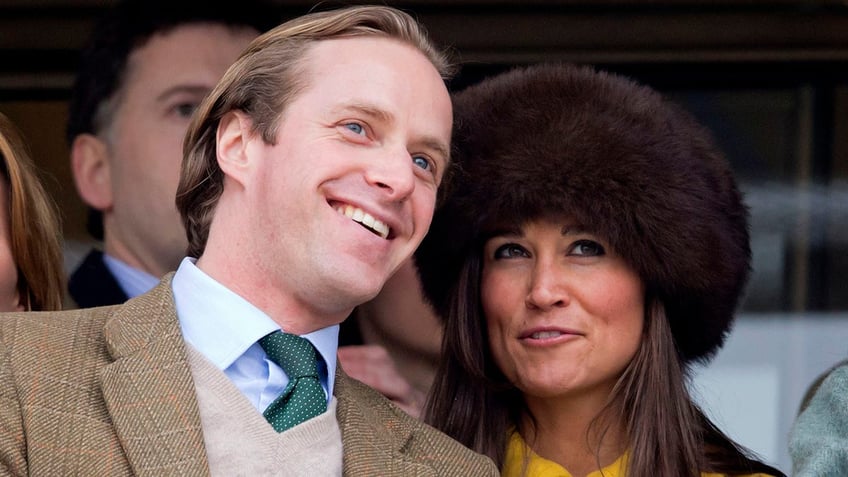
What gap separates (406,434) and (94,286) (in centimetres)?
170

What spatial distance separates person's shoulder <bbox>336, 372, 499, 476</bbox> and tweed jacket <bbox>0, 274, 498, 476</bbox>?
6cm

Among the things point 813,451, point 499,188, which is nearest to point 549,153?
point 499,188

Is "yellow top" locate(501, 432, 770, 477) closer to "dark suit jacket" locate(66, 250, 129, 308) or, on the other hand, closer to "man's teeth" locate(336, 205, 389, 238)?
"man's teeth" locate(336, 205, 389, 238)

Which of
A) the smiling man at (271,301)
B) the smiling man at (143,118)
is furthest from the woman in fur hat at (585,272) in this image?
the smiling man at (143,118)

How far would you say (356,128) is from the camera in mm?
2684

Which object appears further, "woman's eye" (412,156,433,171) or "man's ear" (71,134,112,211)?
"man's ear" (71,134,112,211)

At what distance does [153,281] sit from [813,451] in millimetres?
2109

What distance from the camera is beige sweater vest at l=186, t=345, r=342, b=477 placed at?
2416 millimetres

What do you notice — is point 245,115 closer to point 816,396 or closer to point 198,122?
point 198,122

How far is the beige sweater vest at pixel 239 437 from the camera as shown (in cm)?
242

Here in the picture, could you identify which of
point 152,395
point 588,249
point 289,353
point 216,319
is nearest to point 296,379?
point 289,353

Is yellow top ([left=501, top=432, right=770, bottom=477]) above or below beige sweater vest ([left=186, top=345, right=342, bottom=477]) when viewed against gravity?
below

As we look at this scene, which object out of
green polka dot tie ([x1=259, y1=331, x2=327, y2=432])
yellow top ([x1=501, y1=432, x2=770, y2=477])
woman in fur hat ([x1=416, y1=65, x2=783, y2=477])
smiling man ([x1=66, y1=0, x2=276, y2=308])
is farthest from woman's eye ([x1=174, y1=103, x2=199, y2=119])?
green polka dot tie ([x1=259, y1=331, x2=327, y2=432])

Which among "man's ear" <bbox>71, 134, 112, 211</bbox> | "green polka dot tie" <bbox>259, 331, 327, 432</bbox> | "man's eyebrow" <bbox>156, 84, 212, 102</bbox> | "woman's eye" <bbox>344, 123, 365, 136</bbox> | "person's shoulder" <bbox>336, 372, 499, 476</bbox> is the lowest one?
"person's shoulder" <bbox>336, 372, 499, 476</bbox>
